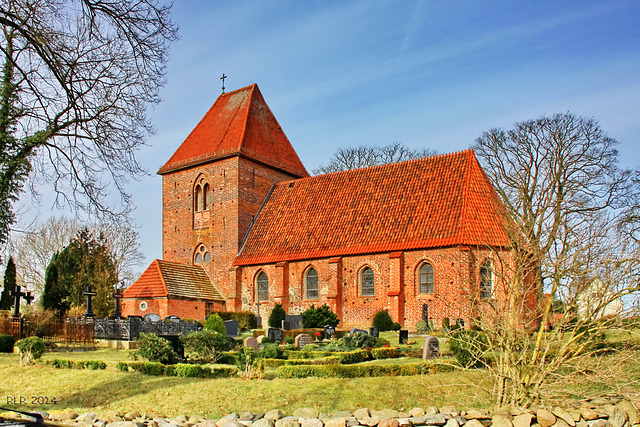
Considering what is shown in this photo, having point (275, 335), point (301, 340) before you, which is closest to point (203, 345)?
point (301, 340)

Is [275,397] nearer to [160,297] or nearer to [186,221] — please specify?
[160,297]

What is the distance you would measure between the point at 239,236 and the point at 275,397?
2049 cm

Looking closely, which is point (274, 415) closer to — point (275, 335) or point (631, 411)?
point (631, 411)

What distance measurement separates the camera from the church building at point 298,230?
83.3 feet

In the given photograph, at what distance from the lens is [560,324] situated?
9867mm

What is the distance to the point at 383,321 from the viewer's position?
24.4 m

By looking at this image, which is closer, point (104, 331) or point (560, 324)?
point (560, 324)

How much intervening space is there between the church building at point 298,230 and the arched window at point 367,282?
5 cm

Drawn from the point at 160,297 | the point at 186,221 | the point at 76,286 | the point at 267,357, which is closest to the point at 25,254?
the point at 76,286

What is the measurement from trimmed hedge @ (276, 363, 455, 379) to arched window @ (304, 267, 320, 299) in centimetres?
1530

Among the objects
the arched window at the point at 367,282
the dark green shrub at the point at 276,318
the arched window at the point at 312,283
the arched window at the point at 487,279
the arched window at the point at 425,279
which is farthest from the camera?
the arched window at the point at 312,283

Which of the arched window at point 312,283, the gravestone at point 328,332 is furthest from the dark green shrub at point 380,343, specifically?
the arched window at point 312,283

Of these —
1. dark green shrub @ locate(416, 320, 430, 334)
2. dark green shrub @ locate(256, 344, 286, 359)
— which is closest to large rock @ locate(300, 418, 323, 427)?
dark green shrub @ locate(256, 344, 286, 359)

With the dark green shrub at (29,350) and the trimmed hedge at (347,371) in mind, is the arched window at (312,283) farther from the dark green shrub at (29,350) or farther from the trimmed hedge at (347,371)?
the trimmed hedge at (347,371)
